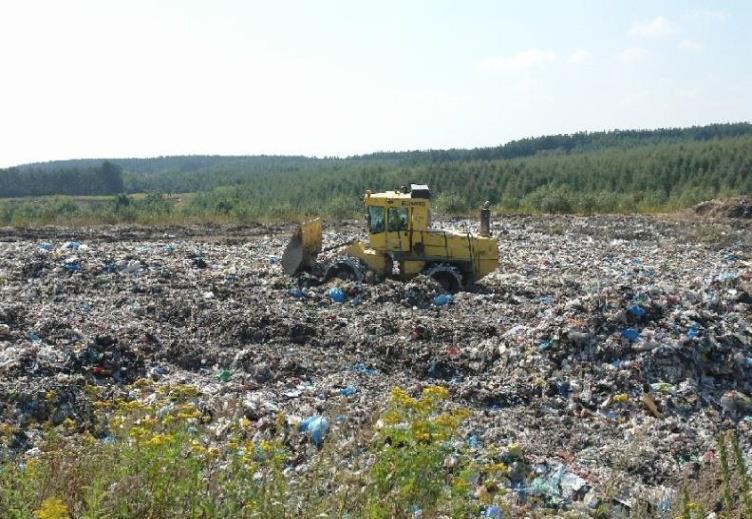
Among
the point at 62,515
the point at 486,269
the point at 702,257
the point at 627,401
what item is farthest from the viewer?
the point at 702,257

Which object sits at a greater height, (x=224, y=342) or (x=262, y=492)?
(x=262, y=492)

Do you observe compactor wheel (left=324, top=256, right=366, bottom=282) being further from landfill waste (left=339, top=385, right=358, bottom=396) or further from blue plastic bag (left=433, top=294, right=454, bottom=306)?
landfill waste (left=339, top=385, right=358, bottom=396)

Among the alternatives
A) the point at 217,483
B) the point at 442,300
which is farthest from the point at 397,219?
the point at 217,483

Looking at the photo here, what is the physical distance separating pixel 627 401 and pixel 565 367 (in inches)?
36.4

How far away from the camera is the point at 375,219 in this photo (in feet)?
43.9

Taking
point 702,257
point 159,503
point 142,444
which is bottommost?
point 702,257

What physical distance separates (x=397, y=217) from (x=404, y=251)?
640 mm

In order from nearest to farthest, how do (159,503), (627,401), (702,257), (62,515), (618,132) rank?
(62,515) → (159,503) → (627,401) → (702,257) → (618,132)

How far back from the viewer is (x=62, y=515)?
10.2ft

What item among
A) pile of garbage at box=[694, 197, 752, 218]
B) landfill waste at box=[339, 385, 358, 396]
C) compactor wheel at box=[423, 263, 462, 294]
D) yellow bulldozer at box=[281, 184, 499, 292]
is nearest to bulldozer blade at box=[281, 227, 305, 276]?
yellow bulldozer at box=[281, 184, 499, 292]

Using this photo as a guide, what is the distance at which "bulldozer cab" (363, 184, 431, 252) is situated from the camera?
13195 millimetres

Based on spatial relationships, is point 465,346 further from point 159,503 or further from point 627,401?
point 159,503

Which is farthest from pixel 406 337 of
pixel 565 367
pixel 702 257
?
pixel 702 257

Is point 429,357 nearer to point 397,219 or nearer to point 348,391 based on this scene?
point 348,391
